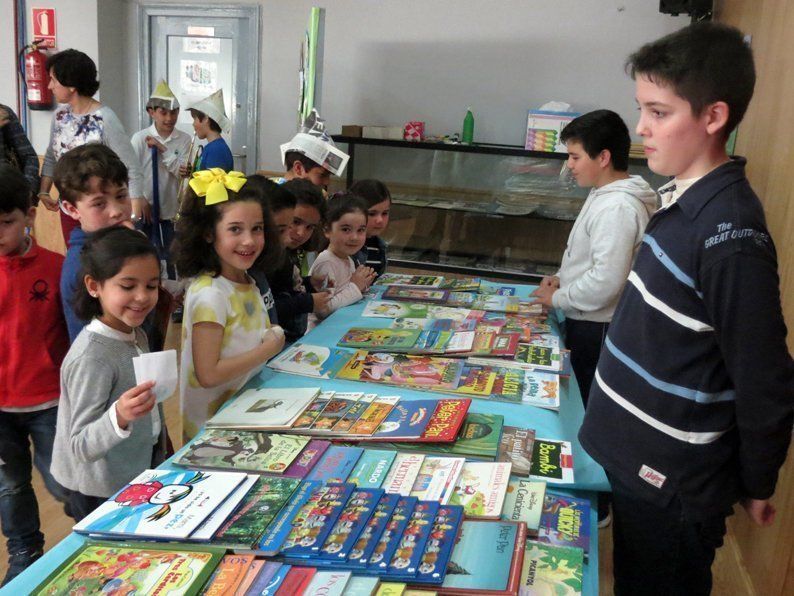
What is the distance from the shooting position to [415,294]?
2.75 metres

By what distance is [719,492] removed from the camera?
3.84 ft

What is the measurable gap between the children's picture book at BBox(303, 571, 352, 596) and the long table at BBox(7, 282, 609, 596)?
0.36 metres

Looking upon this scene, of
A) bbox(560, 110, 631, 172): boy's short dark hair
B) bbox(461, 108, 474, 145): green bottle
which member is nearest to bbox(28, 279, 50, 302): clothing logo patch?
bbox(560, 110, 631, 172): boy's short dark hair

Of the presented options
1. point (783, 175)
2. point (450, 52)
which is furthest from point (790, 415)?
point (450, 52)

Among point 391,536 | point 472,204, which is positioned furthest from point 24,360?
point 472,204

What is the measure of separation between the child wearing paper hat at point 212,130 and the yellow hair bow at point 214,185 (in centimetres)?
222

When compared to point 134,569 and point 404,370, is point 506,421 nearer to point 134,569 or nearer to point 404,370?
point 404,370

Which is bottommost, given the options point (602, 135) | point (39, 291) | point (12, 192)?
point (39, 291)

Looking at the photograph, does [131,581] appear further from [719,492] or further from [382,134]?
[382,134]

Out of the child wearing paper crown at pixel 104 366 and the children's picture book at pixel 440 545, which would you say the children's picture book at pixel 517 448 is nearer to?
the children's picture book at pixel 440 545

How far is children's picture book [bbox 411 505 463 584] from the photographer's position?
0.94 meters

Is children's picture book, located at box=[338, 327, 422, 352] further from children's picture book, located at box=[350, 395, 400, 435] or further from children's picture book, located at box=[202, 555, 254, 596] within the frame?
children's picture book, located at box=[202, 555, 254, 596]

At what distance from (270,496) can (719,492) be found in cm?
76

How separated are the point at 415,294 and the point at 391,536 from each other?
176 centimetres
